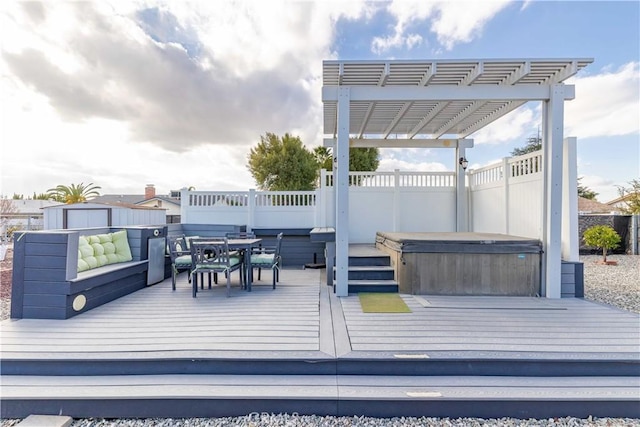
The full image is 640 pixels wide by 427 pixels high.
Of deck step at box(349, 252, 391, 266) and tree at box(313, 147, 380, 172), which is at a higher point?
tree at box(313, 147, 380, 172)

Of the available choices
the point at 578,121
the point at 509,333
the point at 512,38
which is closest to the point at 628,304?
the point at 509,333

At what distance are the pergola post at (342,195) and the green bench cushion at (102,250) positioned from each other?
314cm

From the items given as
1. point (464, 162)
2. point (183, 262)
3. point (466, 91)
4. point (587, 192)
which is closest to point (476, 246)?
point (466, 91)

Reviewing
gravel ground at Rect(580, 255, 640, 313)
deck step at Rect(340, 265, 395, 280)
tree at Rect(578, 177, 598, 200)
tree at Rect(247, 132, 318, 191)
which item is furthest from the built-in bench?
tree at Rect(578, 177, 598, 200)

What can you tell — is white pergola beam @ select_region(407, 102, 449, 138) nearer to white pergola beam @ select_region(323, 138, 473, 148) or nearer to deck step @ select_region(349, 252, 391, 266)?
white pergola beam @ select_region(323, 138, 473, 148)

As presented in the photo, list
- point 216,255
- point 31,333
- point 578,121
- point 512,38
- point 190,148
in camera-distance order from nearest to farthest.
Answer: point 31,333, point 216,255, point 512,38, point 578,121, point 190,148

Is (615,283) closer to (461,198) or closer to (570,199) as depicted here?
(570,199)

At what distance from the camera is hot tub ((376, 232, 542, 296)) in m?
4.06

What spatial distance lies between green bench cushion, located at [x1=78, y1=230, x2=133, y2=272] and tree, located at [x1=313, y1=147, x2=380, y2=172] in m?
10.5

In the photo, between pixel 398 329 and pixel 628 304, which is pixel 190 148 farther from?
pixel 628 304

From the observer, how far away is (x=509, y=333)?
2.69m

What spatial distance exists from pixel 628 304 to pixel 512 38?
17.0 ft

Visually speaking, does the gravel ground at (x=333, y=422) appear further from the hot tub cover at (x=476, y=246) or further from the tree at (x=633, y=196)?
the tree at (x=633, y=196)

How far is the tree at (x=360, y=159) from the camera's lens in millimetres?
14781
